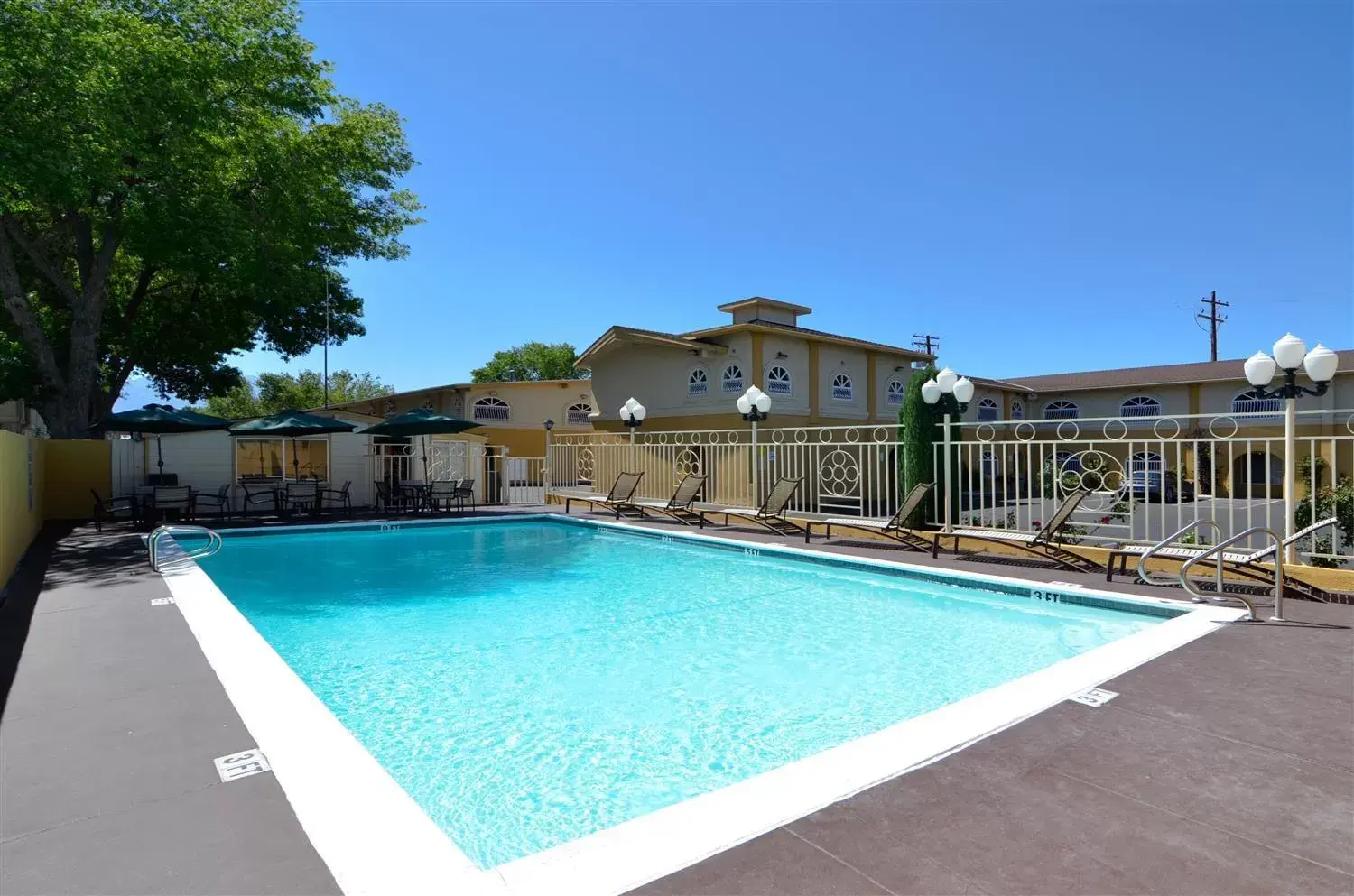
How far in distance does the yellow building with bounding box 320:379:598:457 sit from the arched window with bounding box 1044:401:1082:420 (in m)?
22.3

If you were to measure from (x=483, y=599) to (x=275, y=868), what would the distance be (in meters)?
5.93

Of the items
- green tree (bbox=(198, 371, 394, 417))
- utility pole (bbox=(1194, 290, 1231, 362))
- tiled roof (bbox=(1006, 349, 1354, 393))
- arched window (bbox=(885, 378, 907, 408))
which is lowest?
arched window (bbox=(885, 378, 907, 408))

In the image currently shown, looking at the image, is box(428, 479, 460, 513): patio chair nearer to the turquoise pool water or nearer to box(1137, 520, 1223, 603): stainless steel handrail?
the turquoise pool water

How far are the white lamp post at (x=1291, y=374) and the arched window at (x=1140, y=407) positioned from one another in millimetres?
25941

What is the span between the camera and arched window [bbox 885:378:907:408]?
25797 mm

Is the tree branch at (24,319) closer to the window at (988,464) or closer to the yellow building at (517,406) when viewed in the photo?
the yellow building at (517,406)

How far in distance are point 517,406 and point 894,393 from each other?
57.8ft

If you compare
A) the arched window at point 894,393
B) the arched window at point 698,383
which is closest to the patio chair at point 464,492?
the arched window at point 698,383

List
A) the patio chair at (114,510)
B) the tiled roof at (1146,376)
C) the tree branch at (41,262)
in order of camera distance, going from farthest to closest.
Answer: the tiled roof at (1146,376)
the tree branch at (41,262)
the patio chair at (114,510)

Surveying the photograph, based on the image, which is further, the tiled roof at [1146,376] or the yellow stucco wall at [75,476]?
the tiled roof at [1146,376]

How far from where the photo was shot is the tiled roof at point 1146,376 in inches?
1052

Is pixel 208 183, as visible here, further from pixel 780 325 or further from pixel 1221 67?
pixel 1221 67

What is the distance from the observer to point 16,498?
8508mm

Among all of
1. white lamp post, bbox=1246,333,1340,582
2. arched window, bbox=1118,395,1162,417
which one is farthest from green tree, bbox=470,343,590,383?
white lamp post, bbox=1246,333,1340,582
